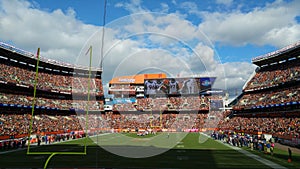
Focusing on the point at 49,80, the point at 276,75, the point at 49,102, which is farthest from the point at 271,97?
the point at 49,80

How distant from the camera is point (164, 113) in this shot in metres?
70.0

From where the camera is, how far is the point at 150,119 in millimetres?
67250

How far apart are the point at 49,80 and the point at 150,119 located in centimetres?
2744

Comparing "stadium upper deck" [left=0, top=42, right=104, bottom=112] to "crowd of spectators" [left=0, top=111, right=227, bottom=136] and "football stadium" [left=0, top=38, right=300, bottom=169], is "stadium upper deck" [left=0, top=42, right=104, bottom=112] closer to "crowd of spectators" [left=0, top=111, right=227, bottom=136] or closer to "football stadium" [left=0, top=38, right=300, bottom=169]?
"football stadium" [left=0, top=38, right=300, bottom=169]

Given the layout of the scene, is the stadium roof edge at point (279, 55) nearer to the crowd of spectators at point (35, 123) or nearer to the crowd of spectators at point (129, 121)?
the crowd of spectators at point (129, 121)

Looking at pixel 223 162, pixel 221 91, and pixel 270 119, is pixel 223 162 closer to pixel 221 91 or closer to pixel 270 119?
pixel 270 119

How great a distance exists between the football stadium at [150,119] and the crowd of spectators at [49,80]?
0.26 meters

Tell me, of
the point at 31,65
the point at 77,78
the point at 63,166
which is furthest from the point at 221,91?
the point at 63,166

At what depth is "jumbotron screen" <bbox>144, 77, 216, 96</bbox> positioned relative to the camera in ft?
242

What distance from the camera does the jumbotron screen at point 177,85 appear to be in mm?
73875

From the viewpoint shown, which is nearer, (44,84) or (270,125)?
(270,125)

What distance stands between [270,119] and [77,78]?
49026mm

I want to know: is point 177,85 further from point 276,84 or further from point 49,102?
point 49,102

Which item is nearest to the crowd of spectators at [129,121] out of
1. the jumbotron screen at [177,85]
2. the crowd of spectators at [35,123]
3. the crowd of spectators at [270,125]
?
the crowd of spectators at [35,123]
